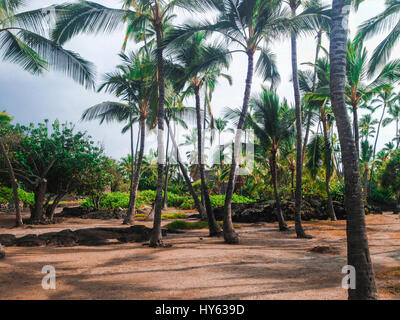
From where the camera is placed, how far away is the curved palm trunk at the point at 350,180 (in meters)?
3.99

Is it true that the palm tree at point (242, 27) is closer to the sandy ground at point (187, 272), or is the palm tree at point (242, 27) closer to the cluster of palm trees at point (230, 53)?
the cluster of palm trees at point (230, 53)

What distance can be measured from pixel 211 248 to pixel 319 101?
10255 mm

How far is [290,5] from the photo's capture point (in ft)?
41.0

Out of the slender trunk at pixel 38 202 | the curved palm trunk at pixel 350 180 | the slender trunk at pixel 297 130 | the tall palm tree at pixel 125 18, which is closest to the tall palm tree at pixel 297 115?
the slender trunk at pixel 297 130

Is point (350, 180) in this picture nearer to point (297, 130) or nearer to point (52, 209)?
point (297, 130)

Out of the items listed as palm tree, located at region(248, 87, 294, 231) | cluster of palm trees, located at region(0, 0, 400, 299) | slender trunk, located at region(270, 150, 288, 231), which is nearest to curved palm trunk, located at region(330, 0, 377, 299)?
cluster of palm trees, located at region(0, 0, 400, 299)

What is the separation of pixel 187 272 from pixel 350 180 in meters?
3.63

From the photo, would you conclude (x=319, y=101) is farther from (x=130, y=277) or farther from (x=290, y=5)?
(x=130, y=277)

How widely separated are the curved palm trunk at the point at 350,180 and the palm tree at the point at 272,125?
10.7 meters

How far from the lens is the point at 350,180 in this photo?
4207 millimetres

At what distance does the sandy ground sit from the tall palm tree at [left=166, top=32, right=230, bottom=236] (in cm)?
350

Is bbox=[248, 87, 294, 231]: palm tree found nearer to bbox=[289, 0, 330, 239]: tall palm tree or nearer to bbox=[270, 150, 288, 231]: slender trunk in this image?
bbox=[270, 150, 288, 231]: slender trunk

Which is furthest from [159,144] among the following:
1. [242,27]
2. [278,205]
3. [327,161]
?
[327,161]
